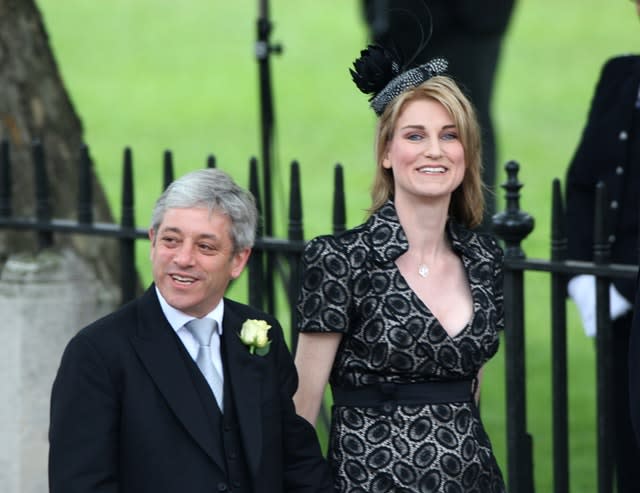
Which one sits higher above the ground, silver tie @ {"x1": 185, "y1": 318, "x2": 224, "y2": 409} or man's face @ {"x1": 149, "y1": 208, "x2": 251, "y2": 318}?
man's face @ {"x1": 149, "y1": 208, "x2": 251, "y2": 318}

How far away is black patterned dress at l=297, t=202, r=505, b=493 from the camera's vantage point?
3.44m

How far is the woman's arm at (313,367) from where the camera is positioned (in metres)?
3.47

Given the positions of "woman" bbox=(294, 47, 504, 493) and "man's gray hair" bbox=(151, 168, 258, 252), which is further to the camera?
"woman" bbox=(294, 47, 504, 493)

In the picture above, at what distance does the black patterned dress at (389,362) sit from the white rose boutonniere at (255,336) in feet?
0.55

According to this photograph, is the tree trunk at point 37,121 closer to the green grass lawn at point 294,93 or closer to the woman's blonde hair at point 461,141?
the woman's blonde hair at point 461,141

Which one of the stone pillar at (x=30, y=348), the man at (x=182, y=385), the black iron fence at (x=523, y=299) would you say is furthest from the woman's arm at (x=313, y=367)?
the stone pillar at (x=30, y=348)

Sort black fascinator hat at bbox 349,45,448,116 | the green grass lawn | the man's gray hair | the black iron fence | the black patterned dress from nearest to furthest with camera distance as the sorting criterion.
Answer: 1. the man's gray hair
2. the black patterned dress
3. black fascinator hat at bbox 349,45,448,116
4. the black iron fence
5. the green grass lawn

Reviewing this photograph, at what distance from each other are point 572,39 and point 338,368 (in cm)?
1803

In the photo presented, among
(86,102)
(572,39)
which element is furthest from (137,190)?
(572,39)

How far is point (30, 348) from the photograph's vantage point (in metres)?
4.81

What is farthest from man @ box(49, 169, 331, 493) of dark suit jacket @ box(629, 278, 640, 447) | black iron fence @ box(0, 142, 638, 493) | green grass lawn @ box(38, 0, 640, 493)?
green grass lawn @ box(38, 0, 640, 493)

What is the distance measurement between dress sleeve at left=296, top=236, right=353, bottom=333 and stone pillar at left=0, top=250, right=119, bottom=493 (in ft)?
5.12

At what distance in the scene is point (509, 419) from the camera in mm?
4496

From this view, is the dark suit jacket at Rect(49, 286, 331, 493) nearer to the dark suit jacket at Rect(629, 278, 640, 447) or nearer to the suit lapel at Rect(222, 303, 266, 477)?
the suit lapel at Rect(222, 303, 266, 477)
